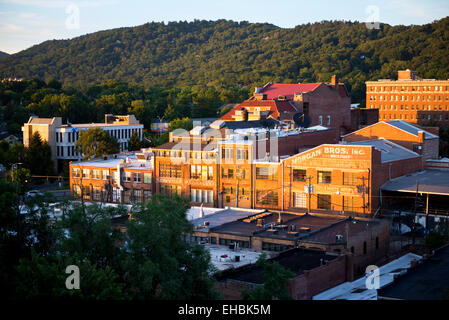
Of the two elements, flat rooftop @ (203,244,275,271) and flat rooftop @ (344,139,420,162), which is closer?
flat rooftop @ (203,244,275,271)

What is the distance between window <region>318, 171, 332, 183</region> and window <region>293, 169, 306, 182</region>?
1.54 metres

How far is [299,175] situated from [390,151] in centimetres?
1108

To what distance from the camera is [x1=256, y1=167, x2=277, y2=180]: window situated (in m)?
60.9

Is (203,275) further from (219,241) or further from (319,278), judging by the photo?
(219,241)

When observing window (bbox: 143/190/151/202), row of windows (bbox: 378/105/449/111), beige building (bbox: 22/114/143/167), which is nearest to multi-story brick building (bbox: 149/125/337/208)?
window (bbox: 143/190/151/202)

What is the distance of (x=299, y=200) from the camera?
2362 inches

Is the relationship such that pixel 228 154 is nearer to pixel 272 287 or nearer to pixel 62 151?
pixel 272 287

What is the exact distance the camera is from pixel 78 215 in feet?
102

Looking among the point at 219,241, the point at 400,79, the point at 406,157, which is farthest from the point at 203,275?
the point at 400,79

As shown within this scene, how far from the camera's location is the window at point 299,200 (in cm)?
5969

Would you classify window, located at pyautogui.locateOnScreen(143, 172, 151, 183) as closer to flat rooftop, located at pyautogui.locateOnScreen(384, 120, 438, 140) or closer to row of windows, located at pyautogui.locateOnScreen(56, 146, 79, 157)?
flat rooftop, located at pyautogui.locateOnScreen(384, 120, 438, 140)

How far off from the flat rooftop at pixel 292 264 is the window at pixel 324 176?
15344mm

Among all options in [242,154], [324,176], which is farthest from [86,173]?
[324,176]
